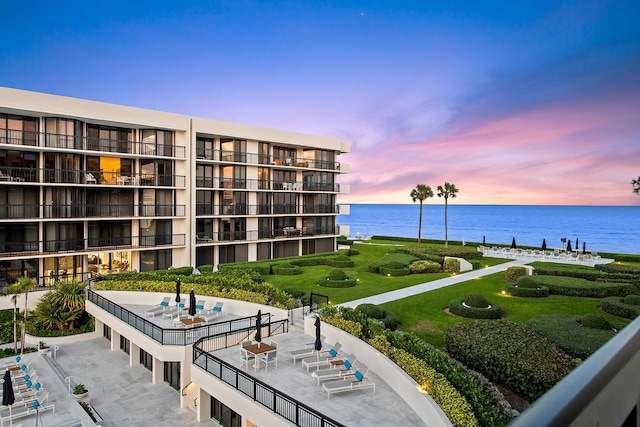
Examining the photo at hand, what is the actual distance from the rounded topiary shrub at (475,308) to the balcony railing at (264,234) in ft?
79.2

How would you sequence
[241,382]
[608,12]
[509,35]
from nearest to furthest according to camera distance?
[241,382] → [608,12] → [509,35]

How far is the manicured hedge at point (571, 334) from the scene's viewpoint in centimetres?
1614

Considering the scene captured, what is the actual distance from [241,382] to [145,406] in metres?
6.68

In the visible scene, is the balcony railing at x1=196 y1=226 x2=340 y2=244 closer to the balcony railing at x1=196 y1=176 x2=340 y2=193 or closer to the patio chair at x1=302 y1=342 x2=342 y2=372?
the balcony railing at x1=196 y1=176 x2=340 y2=193

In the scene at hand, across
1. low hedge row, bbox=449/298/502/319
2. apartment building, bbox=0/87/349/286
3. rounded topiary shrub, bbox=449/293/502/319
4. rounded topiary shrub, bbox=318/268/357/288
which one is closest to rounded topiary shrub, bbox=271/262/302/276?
rounded topiary shrub, bbox=318/268/357/288

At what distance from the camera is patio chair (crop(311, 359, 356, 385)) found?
14766mm

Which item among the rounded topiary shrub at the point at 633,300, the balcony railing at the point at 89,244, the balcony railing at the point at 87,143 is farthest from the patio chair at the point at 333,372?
the balcony railing at the point at 87,143

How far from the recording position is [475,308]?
74.5 feet

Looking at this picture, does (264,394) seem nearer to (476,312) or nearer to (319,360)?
(319,360)

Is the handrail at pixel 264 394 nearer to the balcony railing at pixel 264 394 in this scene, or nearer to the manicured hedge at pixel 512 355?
the balcony railing at pixel 264 394

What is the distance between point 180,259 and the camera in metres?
38.0

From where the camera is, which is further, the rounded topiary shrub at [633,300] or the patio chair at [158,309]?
the patio chair at [158,309]

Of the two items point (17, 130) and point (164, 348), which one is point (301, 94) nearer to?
point (17, 130)

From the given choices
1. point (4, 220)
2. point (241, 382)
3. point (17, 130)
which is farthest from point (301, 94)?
point (241, 382)
